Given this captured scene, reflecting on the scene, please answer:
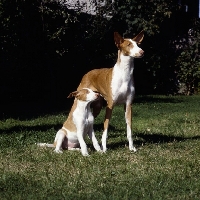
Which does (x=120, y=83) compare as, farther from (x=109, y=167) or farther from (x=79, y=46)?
(x=79, y=46)

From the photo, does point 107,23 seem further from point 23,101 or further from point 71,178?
point 71,178

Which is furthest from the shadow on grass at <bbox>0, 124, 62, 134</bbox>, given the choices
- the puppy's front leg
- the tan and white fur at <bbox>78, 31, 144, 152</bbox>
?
the tan and white fur at <bbox>78, 31, 144, 152</bbox>

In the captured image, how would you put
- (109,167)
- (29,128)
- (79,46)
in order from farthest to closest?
(79,46) → (29,128) → (109,167)

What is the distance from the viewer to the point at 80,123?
23.4 feet

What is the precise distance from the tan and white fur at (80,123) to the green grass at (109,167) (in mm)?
184

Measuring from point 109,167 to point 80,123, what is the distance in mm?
1152

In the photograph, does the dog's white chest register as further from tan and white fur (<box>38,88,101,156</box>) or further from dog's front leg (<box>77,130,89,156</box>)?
dog's front leg (<box>77,130,89,156</box>)

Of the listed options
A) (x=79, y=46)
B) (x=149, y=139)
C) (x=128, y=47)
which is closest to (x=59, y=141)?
(x=128, y=47)

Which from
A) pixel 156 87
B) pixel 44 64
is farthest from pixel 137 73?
pixel 44 64

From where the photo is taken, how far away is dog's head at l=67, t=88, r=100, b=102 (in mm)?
7102

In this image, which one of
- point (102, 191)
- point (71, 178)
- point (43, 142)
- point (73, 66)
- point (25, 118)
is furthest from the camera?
point (73, 66)

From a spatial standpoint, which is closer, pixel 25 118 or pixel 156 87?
pixel 25 118

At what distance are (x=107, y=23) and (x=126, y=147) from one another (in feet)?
36.1

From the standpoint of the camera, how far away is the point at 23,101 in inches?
650
